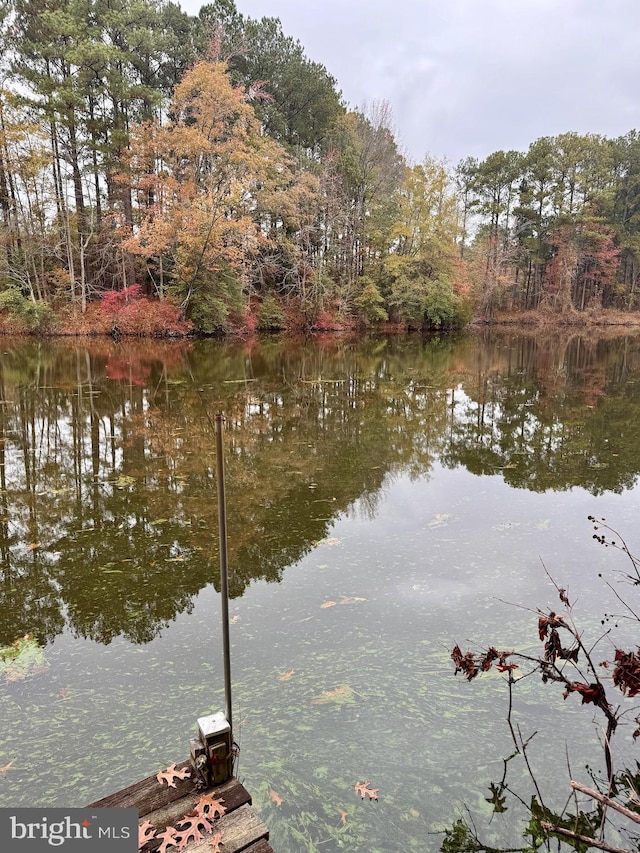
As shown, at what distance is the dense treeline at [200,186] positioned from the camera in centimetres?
2095

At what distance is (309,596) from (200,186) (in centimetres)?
2158

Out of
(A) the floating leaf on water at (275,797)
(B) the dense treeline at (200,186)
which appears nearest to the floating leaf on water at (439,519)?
(A) the floating leaf on water at (275,797)

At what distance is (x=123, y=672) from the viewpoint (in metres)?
3.16

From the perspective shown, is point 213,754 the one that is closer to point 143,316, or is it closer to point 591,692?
point 591,692

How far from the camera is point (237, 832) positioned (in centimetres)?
200

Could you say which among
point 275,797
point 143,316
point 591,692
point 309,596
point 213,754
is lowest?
point 275,797

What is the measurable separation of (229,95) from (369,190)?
11.0m

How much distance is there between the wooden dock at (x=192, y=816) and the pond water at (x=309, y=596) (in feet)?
0.88

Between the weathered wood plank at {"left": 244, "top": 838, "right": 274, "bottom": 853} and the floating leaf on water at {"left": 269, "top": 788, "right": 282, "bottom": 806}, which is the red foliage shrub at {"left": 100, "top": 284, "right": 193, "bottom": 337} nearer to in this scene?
the floating leaf on water at {"left": 269, "top": 788, "right": 282, "bottom": 806}

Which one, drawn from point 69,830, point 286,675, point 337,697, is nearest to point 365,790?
point 337,697

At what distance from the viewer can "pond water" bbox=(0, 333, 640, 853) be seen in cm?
249

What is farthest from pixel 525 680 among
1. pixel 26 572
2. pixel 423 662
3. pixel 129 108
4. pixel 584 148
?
pixel 584 148

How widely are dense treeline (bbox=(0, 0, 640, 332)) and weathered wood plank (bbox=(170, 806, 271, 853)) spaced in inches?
816

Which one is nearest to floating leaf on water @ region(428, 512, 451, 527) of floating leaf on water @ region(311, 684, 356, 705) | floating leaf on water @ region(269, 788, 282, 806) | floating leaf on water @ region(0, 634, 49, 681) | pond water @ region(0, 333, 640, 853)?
pond water @ region(0, 333, 640, 853)
